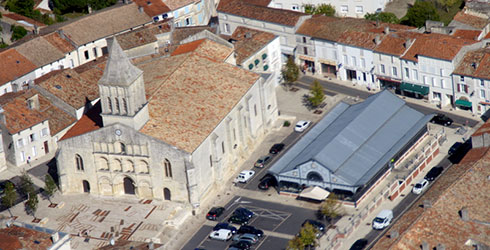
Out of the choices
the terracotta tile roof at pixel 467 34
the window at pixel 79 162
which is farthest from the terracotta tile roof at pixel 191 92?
the terracotta tile roof at pixel 467 34

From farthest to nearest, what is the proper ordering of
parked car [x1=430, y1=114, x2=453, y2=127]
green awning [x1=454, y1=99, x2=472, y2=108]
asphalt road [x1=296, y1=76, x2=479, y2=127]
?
green awning [x1=454, y1=99, x2=472, y2=108], asphalt road [x1=296, y1=76, x2=479, y2=127], parked car [x1=430, y1=114, x2=453, y2=127]

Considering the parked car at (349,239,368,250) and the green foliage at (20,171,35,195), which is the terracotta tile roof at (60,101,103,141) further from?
the parked car at (349,239,368,250)

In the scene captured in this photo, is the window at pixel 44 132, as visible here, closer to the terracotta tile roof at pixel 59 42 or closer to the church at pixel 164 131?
the church at pixel 164 131

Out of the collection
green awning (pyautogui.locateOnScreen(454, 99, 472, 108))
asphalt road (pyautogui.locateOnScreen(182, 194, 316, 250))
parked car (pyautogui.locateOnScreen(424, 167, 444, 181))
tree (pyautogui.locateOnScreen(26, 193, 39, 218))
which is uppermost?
tree (pyautogui.locateOnScreen(26, 193, 39, 218))

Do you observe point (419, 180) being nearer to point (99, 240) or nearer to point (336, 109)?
point (336, 109)

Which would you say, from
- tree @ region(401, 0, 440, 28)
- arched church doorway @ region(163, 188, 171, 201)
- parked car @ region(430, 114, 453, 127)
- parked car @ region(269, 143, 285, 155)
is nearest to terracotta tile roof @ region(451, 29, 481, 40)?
tree @ region(401, 0, 440, 28)
